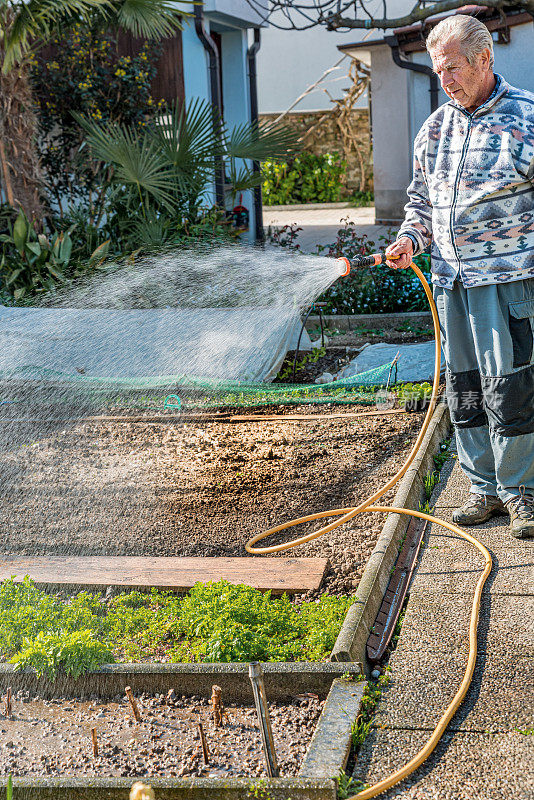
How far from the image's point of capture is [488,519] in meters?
3.91

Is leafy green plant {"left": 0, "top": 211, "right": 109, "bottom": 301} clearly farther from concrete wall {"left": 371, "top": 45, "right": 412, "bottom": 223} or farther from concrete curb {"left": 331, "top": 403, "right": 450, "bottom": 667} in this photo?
concrete wall {"left": 371, "top": 45, "right": 412, "bottom": 223}

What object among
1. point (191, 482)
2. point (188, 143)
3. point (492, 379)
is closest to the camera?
point (492, 379)

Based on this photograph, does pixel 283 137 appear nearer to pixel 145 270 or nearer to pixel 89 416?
pixel 145 270

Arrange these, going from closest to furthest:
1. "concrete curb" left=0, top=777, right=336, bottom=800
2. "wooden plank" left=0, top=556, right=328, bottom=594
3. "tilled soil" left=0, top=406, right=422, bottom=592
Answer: "concrete curb" left=0, top=777, right=336, bottom=800
"wooden plank" left=0, top=556, right=328, bottom=594
"tilled soil" left=0, top=406, right=422, bottom=592

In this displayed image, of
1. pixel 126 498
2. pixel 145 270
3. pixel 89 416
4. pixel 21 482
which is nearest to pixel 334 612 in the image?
pixel 126 498

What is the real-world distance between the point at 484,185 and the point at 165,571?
2003mm

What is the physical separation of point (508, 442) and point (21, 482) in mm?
2724

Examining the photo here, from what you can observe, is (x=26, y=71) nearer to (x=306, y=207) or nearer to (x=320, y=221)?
(x=320, y=221)

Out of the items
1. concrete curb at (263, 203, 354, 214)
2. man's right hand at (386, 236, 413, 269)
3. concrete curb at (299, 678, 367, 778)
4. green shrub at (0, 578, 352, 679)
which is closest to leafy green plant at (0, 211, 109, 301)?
man's right hand at (386, 236, 413, 269)

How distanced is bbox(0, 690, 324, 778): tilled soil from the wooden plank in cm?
77

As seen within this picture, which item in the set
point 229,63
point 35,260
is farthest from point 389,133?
point 35,260

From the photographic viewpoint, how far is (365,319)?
27.8 ft

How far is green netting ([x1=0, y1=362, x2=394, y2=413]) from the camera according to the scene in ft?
20.5

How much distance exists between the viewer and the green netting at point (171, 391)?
20.5ft
